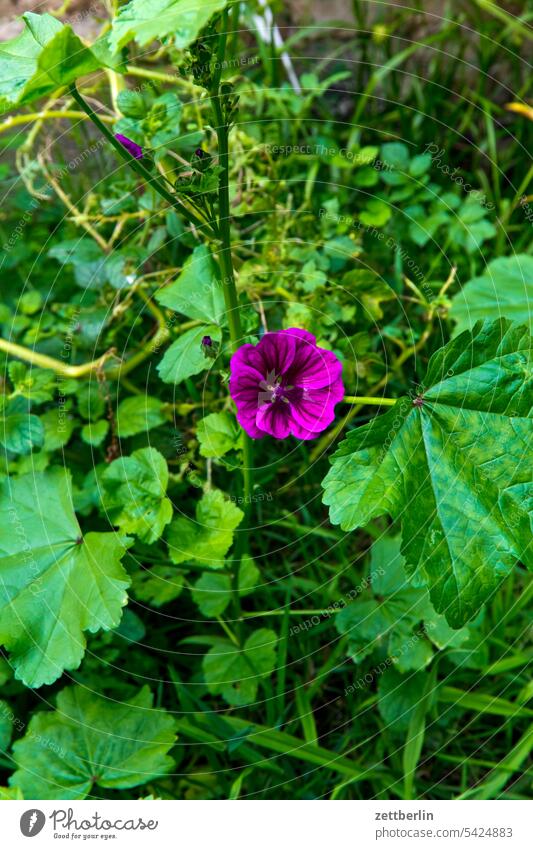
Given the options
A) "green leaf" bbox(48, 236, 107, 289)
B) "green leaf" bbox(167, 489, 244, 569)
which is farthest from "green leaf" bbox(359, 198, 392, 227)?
"green leaf" bbox(167, 489, 244, 569)

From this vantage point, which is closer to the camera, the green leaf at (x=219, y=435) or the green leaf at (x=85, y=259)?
the green leaf at (x=219, y=435)

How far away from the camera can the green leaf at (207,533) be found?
1.11 metres

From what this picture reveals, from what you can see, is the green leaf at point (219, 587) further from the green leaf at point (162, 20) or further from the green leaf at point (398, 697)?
the green leaf at point (162, 20)

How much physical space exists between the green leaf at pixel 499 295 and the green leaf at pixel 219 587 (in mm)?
582

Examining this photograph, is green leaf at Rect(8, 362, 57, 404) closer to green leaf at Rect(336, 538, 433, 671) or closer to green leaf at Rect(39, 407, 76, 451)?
green leaf at Rect(39, 407, 76, 451)

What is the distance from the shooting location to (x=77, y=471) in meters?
1.41

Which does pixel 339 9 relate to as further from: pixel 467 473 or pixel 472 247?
pixel 467 473

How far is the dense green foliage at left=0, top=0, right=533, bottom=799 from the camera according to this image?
993 mm

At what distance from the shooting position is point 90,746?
1187 mm

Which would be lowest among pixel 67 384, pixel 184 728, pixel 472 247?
pixel 184 728

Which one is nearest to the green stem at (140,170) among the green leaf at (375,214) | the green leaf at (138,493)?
the green leaf at (138,493)

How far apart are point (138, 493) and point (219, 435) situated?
0.49 ft
